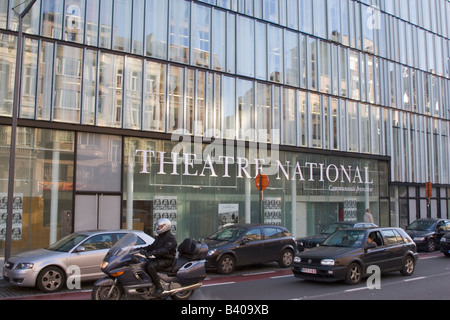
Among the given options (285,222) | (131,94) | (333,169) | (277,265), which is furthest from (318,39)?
(277,265)

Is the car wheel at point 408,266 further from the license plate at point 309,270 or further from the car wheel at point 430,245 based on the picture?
the car wheel at point 430,245

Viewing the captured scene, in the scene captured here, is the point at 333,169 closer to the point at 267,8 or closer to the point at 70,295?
the point at 267,8

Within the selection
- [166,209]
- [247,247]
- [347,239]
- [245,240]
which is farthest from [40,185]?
[347,239]

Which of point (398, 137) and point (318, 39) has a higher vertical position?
point (318, 39)

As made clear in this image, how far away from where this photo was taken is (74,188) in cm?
1733

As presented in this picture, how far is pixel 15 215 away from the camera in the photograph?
1628 centimetres

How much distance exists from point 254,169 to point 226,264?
993 cm

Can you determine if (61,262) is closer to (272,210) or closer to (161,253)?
(161,253)

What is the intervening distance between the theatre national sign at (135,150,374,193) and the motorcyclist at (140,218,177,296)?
1111cm

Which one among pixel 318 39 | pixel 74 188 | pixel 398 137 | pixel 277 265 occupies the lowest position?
pixel 277 265

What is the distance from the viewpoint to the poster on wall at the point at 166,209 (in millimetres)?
19531

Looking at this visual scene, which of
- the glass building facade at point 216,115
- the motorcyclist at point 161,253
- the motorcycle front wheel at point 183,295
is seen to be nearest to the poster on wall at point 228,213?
the glass building facade at point 216,115
